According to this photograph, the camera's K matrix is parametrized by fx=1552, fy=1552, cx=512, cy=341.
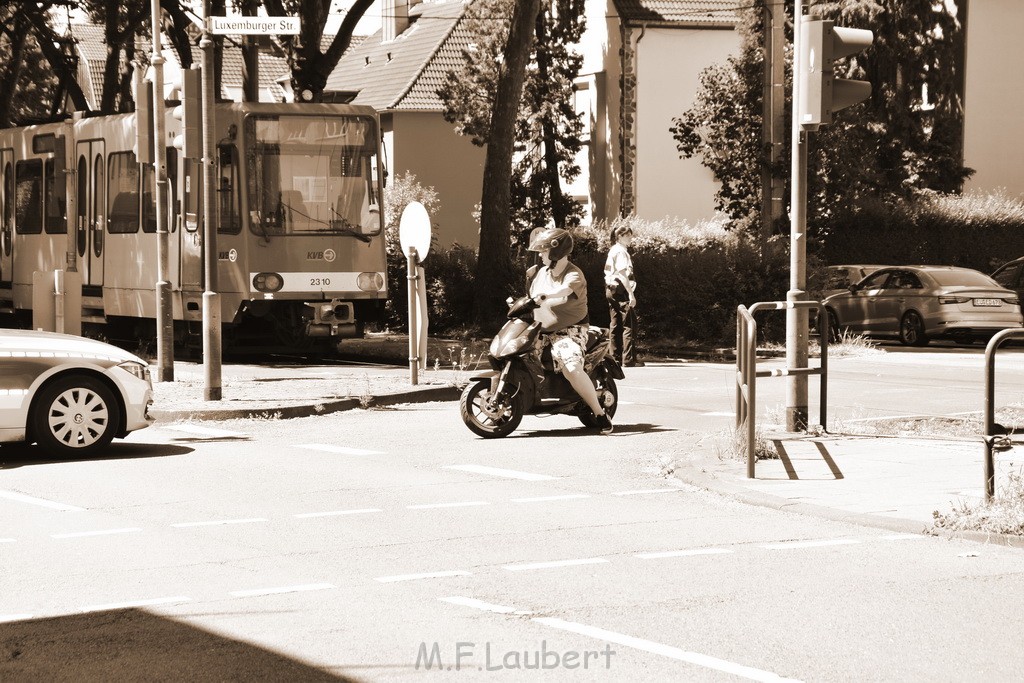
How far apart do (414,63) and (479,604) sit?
43445mm

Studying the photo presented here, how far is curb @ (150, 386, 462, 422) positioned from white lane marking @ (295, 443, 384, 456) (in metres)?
2.02

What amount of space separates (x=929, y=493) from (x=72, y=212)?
16.7m

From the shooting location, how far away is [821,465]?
10859 mm

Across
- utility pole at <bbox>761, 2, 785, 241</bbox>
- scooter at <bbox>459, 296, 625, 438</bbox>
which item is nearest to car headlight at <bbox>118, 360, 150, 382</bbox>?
scooter at <bbox>459, 296, 625, 438</bbox>

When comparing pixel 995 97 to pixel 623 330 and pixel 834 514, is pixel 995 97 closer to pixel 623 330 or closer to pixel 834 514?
pixel 623 330

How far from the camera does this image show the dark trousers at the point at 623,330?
63.7ft

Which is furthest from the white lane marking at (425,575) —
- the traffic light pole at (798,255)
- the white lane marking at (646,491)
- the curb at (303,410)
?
the curb at (303,410)

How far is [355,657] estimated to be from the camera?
5707 millimetres

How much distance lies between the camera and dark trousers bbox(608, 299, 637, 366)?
63.7 ft

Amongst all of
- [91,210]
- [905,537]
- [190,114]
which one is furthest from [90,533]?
[91,210]

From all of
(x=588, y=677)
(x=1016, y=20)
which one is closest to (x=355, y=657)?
(x=588, y=677)

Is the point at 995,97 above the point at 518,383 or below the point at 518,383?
above

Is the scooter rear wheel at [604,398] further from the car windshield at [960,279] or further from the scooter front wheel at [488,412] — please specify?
the car windshield at [960,279]

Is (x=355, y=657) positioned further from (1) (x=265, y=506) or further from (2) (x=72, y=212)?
(2) (x=72, y=212)
